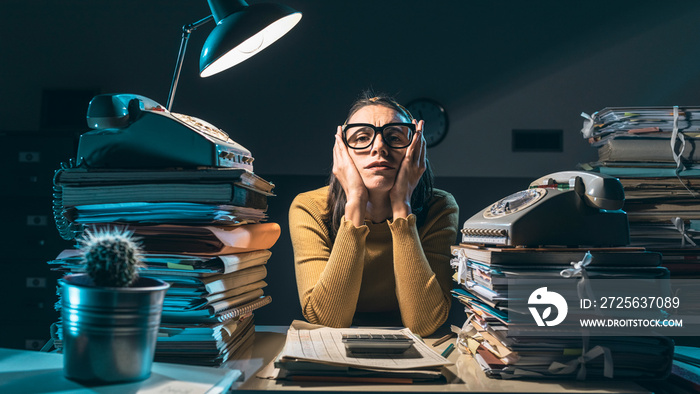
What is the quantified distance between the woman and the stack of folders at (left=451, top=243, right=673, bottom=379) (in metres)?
0.44

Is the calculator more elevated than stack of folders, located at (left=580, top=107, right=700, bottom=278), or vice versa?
stack of folders, located at (left=580, top=107, right=700, bottom=278)

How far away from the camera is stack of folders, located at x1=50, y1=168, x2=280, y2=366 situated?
78 centimetres

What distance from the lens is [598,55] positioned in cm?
285

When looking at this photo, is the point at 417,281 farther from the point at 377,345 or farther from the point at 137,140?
the point at 137,140

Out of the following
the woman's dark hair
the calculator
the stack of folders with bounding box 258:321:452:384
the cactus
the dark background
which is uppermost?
the dark background

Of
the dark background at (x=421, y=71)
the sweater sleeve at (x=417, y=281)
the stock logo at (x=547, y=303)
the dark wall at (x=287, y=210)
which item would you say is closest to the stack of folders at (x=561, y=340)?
the stock logo at (x=547, y=303)

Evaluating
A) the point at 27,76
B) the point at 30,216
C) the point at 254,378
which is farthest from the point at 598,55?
the point at 27,76

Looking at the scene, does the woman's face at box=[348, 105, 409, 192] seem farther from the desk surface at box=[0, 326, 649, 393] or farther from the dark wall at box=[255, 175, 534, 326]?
the dark wall at box=[255, 175, 534, 326]

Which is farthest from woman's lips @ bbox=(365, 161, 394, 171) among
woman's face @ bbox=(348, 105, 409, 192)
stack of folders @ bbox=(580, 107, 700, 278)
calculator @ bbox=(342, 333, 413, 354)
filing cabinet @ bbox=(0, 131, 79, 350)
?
filing cabinet @ bbox=(0, 131, 79, 350)

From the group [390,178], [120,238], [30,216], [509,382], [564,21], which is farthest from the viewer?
[564,21]

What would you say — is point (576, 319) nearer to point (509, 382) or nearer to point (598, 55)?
point (509, 382)

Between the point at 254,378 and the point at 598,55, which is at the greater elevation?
the point at 598,55

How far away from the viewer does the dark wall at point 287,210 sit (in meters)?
2.62

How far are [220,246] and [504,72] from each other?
98.8 inches
